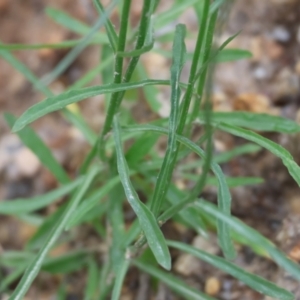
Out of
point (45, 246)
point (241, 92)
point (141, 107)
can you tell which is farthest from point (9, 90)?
point (45, 246)

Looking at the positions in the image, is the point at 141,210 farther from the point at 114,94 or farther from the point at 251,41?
the point at 251,41

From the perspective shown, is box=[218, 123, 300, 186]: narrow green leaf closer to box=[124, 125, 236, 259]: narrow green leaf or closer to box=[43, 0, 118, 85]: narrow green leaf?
box=[124, 125, 236, 259]: narrow green leaf

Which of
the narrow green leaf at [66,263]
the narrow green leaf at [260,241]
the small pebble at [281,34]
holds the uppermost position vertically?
the small pebble at [281,34]

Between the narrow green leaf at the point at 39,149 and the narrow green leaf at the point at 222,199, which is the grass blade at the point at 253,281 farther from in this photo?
the narrow green leaf at the point at 39,149

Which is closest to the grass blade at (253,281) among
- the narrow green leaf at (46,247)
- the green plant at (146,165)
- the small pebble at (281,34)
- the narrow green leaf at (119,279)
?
the green plant at (146,165)

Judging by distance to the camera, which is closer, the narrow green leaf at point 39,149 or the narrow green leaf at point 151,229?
the narrow green leaf at point 151,229

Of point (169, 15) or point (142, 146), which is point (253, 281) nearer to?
point (142, 146)

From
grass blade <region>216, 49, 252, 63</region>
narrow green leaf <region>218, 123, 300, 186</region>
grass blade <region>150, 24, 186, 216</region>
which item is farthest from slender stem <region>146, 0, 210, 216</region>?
grass blade <region>216, 49, 252, 63</region>

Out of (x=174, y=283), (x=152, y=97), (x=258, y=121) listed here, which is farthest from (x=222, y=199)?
(x=152, y=97)
